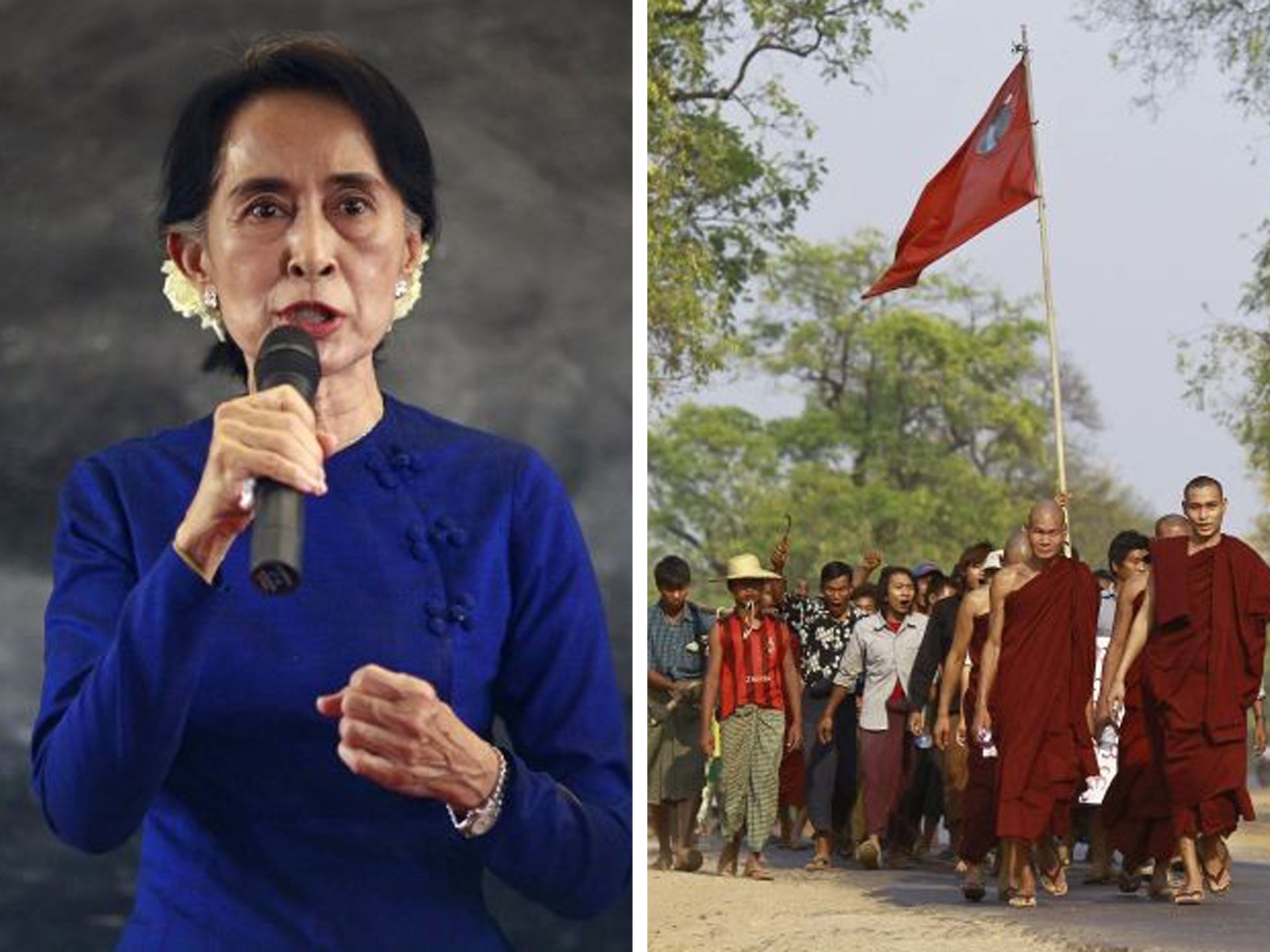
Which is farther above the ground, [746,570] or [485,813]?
[746,570]

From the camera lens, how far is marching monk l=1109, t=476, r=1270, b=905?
1120 cm

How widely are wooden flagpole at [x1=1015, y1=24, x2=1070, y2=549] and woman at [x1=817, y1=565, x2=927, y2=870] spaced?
2.77 feet

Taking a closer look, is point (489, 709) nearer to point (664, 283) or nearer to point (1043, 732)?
point (1043, 732)

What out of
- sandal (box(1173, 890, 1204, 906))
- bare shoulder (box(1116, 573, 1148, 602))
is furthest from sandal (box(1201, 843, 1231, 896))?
bare shoulder (box(1116, 573, 1148, 602))

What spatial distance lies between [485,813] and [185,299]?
5.89 feet

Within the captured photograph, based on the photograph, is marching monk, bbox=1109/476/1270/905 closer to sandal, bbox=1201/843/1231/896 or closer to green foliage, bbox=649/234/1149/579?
sandal, bbox=1201/843/1231/896

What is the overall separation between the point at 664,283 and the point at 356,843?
3.88m

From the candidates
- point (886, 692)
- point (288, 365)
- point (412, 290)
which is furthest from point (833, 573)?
point (288, 365)

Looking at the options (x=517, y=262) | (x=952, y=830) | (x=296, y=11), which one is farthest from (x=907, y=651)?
(x=296, y=11)

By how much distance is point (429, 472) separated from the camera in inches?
383

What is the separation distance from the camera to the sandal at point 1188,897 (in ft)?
36.3

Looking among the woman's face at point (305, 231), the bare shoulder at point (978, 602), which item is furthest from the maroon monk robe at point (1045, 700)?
the woman's face at point (305, 231)

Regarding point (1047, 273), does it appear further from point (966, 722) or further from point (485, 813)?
point (485, 813)

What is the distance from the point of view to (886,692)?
41.1 feet
